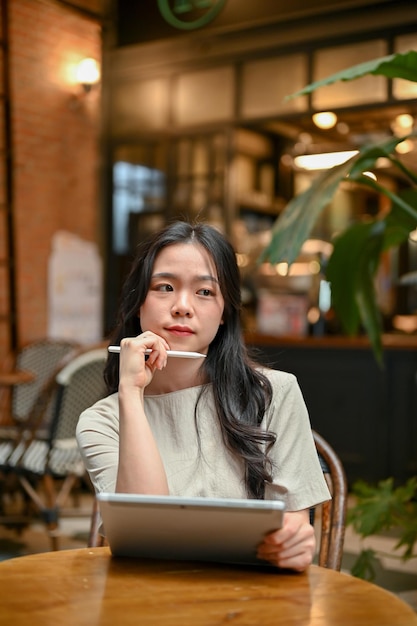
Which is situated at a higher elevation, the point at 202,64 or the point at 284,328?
the point at 202,64

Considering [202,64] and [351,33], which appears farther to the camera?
[202,64]

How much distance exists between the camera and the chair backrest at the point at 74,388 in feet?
12.2

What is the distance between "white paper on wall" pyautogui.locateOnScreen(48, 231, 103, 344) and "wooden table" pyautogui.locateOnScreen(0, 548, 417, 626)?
507 cm

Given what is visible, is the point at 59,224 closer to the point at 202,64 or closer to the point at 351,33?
the point at 202,64

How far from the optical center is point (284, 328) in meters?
6.25

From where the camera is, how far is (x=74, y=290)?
642 cm

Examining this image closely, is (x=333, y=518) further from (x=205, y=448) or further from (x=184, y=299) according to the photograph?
(x=184, y=299)

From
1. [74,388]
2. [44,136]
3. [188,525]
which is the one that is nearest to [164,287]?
[188,525]

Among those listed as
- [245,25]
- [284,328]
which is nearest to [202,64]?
[245,25]

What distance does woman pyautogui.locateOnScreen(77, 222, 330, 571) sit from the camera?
1366mm

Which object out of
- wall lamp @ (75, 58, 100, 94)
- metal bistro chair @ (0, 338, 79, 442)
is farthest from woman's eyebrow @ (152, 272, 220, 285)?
wall lamp @ (75, 58, 100, 94)

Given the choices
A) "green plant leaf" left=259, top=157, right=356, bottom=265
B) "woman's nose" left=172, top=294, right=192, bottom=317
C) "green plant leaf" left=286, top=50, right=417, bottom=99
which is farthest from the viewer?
"green plant leaf" left=259, top=157, right=356, bottom=265

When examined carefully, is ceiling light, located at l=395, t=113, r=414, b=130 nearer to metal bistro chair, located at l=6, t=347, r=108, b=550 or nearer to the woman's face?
metal bistro chair, located at l=6, t=347, r=108, b=550

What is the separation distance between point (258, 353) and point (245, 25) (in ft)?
15.1
